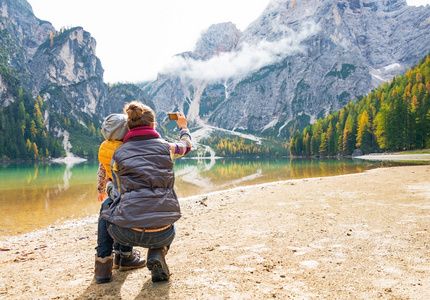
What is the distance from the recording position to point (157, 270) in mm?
4004

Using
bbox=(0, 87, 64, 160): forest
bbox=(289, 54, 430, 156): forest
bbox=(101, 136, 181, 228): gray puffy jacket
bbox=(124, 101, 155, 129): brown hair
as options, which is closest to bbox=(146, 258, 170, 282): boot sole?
bbox=(101, 136, 181, 228): gray puffy jacket

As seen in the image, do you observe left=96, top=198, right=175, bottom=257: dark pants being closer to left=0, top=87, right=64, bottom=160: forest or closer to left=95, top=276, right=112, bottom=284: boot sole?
left=95, top=276, right=112, bottom=284: boot sole

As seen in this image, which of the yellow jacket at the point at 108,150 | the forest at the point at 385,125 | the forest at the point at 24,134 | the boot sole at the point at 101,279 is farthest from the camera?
the forest at the point at 24,134

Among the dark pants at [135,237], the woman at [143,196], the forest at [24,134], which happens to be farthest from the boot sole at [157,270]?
the forest at [24,134]

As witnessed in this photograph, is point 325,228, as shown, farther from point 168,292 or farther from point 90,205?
point 90,205

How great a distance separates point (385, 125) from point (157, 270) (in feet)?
250

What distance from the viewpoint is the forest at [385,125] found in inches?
2436

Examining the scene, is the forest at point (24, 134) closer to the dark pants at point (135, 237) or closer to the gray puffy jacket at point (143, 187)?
the dark pants at point (135, 237)

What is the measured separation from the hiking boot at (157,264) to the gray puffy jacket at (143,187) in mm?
520

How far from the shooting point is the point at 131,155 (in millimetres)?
3748

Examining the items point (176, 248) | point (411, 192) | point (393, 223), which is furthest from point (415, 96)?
point (176, 248)

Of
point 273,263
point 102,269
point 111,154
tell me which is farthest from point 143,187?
point 273,263

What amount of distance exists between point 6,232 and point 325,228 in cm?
1399

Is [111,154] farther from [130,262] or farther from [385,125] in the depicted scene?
[385,125]
